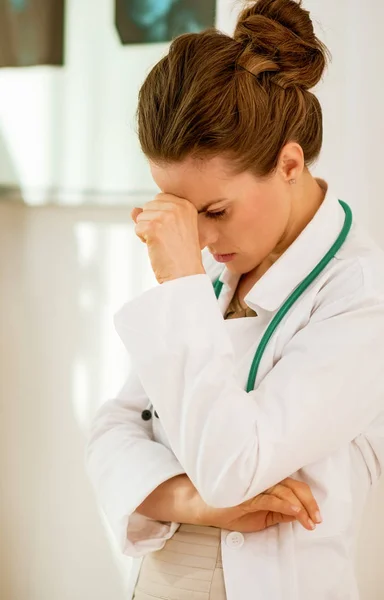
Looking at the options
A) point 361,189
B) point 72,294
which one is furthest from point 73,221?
point 361,189

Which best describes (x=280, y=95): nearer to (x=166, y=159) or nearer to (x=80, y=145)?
(x=166, y=159)

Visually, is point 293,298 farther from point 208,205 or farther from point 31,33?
point 31,33

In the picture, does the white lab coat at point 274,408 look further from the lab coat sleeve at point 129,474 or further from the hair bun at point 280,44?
the hair bun at point 280,44

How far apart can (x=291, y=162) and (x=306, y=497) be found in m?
0.54

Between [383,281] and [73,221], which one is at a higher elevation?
[383,281]

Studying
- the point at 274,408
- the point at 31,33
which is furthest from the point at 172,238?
the point at 31,33

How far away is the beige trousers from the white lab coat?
0.03m

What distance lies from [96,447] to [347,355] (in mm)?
548

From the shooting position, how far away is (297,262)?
127 centimetres

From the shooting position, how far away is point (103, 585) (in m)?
2.14

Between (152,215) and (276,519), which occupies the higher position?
(152,215)

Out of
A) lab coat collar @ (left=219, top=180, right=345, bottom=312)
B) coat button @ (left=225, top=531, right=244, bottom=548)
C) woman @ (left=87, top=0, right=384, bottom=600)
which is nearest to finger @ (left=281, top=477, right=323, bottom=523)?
woman @ (left=87, top=0, right=384, bottom=600)

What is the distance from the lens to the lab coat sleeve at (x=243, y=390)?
3.48ft

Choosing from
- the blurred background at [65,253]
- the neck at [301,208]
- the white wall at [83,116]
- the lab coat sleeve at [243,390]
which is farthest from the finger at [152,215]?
the blurred background at [65,253]
